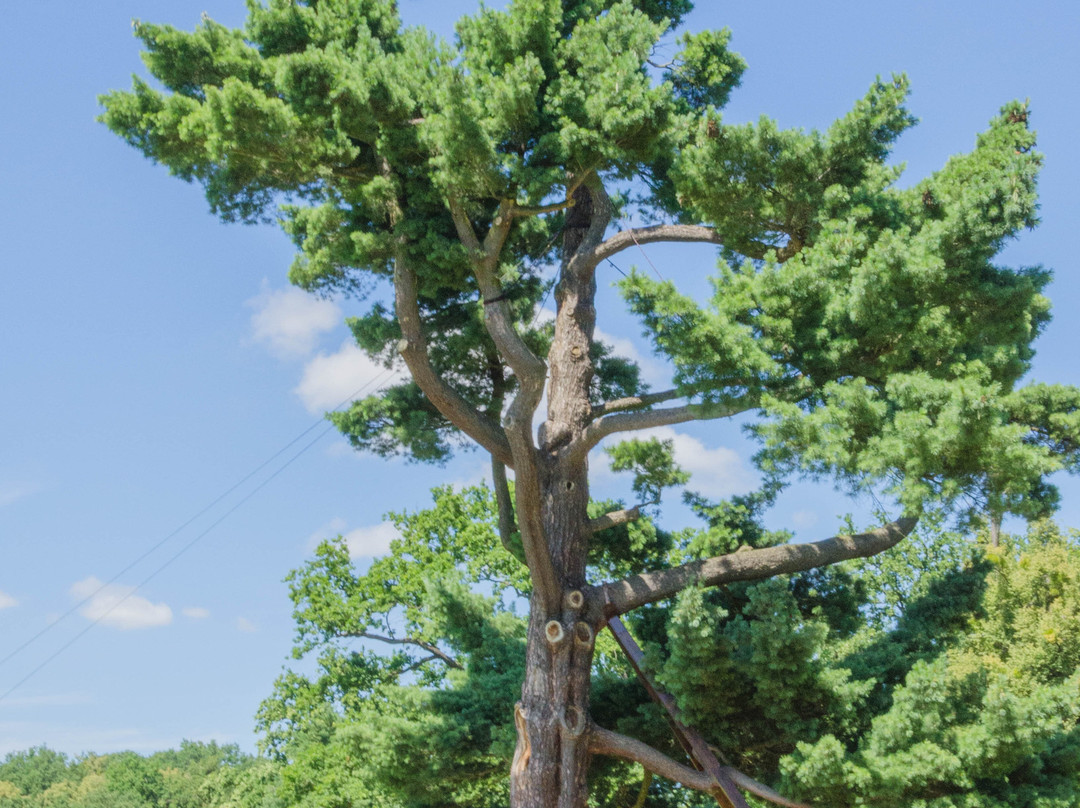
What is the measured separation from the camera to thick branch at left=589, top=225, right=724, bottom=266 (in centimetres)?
890

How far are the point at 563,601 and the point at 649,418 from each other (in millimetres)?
1802

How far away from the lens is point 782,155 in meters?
7.30

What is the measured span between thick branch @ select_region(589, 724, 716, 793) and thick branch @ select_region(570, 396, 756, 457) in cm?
252

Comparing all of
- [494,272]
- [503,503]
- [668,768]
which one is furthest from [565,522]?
[494,272]

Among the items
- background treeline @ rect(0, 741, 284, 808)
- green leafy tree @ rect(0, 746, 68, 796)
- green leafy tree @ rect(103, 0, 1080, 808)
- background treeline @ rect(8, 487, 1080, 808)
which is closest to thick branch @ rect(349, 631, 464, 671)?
background treeline @ rect(8, 487, 1080, 808)

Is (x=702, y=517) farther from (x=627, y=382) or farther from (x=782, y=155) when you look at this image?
(x=782, y=155)

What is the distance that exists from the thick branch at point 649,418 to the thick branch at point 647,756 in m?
2.52

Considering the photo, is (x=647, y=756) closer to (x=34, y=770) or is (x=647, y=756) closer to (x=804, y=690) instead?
(x=804, y=690)

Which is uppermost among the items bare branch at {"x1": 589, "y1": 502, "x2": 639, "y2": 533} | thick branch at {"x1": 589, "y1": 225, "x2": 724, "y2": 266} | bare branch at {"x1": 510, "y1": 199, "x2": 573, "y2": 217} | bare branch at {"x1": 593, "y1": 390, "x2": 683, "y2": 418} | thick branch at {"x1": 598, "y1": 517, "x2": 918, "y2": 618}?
thick branch at {"x1": 589, "y1": 225, "x2": 724, "y2": 266}

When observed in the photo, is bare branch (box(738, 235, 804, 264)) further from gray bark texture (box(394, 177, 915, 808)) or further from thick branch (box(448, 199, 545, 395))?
thick branch (box(448, 199, 545, 395))

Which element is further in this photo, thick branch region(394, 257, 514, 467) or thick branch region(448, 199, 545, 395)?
thick branch region(394, 257, 514, 467)

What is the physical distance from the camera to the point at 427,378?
326 inches

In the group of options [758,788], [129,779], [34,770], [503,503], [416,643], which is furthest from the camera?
[34,770]

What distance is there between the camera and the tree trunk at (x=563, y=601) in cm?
780
